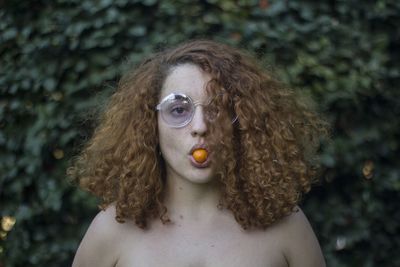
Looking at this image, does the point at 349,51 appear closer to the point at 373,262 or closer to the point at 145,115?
the point at 373,262

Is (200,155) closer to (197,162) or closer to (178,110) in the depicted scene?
(197,162)

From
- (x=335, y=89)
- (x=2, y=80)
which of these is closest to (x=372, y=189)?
(x=335, y=89)

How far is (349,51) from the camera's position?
3.93 metres

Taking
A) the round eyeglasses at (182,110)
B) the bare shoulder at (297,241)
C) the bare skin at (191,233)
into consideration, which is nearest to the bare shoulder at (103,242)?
the bare skin at (191,233)

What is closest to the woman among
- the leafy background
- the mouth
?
the mouth

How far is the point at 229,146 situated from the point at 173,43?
1.04m

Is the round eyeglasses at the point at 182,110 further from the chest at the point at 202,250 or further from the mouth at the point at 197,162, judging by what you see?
the chest at the point at 202,250

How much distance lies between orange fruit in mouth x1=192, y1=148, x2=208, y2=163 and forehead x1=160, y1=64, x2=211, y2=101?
16cm

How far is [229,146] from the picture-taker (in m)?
2.93

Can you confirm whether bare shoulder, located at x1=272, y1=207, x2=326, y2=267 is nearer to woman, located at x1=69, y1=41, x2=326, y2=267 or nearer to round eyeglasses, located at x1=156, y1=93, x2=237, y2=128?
woman, located at x1=69, y1=41, x2=326, y2=267

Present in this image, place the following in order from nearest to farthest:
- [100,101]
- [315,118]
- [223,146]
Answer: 1. [223,146]
2. [315,118]
3. [100,101]

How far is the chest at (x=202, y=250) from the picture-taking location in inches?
116

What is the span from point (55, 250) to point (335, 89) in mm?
1411

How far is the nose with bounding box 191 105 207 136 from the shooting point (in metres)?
2.87
